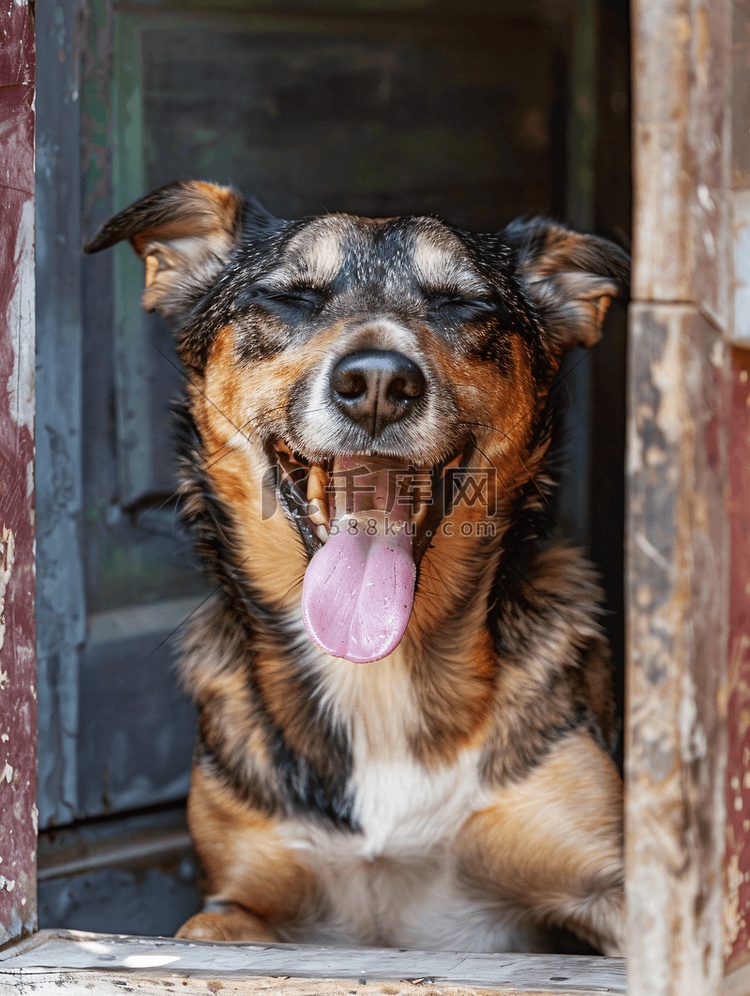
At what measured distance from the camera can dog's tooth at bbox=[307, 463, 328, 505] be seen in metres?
2.16

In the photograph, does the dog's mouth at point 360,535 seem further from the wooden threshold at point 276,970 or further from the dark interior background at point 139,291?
the dark interior background at point 139,291

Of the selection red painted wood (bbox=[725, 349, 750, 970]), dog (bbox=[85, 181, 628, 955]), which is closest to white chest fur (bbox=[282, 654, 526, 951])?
dog (bbox=[85, 181, 628, 955])

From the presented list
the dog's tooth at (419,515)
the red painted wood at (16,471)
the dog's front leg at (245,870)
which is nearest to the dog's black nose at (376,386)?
the dog's tooth at (419,515)

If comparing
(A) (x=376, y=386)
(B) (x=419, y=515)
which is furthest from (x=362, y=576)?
(A) (x=376, y=386)

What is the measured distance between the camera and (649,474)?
1156mm

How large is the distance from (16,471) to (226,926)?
1.14 m

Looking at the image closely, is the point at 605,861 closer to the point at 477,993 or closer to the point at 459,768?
the point at 459,768

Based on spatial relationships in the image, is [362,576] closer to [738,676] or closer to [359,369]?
[359,369]

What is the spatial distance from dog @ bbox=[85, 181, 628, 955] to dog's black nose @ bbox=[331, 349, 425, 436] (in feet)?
0.08

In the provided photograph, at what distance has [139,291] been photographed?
3.07m

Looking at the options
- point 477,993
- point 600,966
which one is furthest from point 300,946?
point 600,966

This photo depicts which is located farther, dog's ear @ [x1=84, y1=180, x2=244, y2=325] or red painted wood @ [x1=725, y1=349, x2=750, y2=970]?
dog's ear @ [x1=84, y1=180, x2=244, y2=325]

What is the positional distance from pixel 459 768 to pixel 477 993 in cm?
71

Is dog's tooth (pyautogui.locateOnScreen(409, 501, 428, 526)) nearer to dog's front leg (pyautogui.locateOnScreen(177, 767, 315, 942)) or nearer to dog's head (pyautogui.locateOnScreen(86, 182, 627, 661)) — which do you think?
dog's head (pyautogui.locateOnScreen(86, 182, 627, 661))
